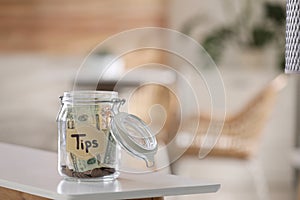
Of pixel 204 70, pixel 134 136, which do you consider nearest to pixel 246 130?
pixel 204 70

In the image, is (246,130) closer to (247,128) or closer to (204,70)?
(247,128)

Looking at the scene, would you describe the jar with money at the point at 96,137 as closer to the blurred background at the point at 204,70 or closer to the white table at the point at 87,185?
the white table at the point at 87,185

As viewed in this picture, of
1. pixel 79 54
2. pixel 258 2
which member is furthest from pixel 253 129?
pixel 79 54

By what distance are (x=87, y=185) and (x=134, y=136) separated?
0.14 metres

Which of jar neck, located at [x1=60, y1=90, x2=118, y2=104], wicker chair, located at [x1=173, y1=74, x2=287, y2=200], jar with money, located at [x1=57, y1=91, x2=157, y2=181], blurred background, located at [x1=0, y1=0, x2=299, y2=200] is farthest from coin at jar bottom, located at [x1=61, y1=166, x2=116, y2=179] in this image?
wicker chair, located at [x1=173, y1=74, x2=287, y2=200]

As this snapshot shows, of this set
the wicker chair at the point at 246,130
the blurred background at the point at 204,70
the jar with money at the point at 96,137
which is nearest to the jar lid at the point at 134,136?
the jar with money at the point at 96,137

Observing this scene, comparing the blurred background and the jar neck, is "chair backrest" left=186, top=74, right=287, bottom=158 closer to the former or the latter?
the blurred background

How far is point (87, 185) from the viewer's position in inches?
53.2

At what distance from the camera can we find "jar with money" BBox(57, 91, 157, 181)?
4.51 feet

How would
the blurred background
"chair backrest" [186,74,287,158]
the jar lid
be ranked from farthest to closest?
the blurred background, "chair backrest" [186,74,287,158], the jar lid

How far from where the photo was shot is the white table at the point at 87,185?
1.28 m

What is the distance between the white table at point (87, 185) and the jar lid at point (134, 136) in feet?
0.19

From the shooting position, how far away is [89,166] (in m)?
1.37

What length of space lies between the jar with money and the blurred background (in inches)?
122
